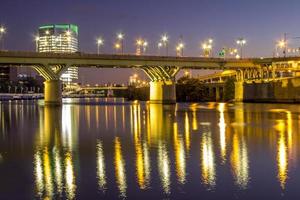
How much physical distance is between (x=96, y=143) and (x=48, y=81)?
88207 millimetres

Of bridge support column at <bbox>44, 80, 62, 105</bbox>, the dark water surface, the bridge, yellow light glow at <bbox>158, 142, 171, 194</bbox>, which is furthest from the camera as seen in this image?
bridge support column at <bbox>44, 80, 62, 105</bbox>

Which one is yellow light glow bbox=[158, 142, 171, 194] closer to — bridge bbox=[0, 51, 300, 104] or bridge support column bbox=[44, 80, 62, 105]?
bridge bbox=[0, 51, 300, 104]

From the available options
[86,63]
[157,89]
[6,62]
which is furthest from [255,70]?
[6,62]

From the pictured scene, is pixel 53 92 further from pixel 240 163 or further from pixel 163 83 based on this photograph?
pixel 240 163

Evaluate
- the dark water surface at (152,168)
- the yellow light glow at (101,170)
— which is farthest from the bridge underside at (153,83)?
the yellow light glow at (101,170)

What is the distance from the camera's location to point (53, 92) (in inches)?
4567

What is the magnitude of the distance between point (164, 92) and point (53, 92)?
1103 inches

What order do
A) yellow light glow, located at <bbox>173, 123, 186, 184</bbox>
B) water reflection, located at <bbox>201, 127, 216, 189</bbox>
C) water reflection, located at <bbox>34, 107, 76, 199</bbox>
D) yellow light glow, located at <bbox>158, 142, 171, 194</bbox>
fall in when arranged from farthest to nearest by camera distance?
yellow light glow, located at <bbox>173, 123, 186, 184</bbox> → water reflection, located at <bbox>201, 127, 216, 189</bbox> → yellow light glow, located at <bbox>158, 142, 171, 194</bbox> → water reflection, located at <bbox>34, 107, 76, 199</bbox>

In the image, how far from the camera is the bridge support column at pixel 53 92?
11512cm

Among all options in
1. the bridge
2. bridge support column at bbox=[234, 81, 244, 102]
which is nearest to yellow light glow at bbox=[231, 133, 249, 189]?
the bridge

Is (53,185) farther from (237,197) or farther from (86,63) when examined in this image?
(86,63)

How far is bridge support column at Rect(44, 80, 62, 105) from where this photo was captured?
115m

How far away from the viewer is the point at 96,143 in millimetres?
30203

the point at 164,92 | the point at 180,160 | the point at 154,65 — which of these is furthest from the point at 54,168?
the point at 164,92
